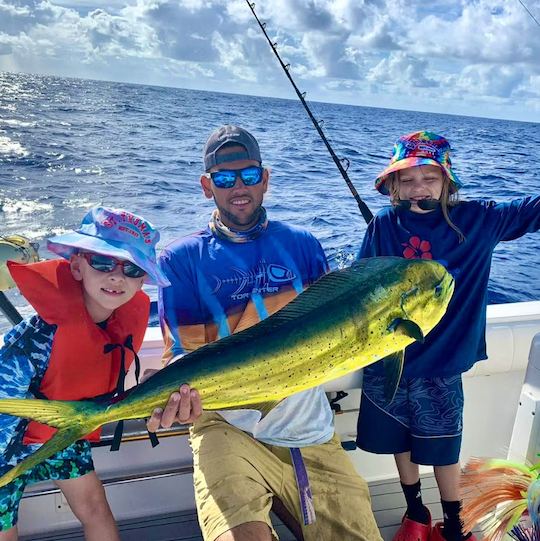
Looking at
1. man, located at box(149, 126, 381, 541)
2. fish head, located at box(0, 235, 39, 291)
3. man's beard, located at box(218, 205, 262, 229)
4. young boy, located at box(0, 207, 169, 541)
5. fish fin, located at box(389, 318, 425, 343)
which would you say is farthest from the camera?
fish head, located at box(0, 235, 39, 291)

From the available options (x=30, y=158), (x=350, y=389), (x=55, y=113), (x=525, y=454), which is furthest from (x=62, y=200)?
(x=55, y=113)

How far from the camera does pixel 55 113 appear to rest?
19.1 m

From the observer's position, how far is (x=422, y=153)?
90.7 inches

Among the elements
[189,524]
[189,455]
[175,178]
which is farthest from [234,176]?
[175,178]

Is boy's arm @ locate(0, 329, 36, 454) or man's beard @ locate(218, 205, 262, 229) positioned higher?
man's beard @ locate(218, 205, 262, 229)

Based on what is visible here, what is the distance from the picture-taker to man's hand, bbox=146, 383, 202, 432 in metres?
1.51

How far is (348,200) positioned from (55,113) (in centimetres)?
1309

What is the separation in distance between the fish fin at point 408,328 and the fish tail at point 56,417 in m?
0.73

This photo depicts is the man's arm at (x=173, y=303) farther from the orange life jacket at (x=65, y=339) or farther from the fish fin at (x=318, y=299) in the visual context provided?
the fish fin at (x=318, y=299)

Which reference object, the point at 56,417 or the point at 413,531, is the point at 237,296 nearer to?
the point at 56,417

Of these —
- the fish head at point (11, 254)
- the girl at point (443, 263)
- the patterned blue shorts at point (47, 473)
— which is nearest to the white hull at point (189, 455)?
the girl at point (443, 263)

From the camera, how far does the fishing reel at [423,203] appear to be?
7.66 feet

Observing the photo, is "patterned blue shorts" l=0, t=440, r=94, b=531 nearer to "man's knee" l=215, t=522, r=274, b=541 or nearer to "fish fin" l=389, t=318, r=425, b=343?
"man's knee" l=215, t=522, r=274, b=541

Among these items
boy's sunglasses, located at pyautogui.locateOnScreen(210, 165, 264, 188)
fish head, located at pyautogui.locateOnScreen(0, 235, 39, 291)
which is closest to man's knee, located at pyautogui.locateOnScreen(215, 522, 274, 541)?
boy's sunglasses, located at pyautogui.locateOnScreen(210, 165, 264, 188)
